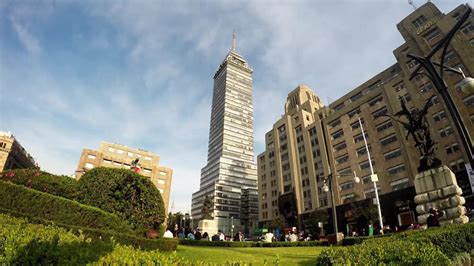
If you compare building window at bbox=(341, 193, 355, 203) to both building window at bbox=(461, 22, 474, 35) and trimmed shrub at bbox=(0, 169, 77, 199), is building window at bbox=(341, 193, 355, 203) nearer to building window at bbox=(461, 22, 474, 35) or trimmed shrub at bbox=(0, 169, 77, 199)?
building window at bbox=(461, 22, 474, 35)

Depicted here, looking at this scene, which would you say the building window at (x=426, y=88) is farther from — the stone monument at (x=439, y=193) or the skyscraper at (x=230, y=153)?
the skyscraper at (x=230, y=153)

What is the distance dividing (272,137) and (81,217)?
67987mm

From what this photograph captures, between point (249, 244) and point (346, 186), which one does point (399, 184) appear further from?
point (249, 244)

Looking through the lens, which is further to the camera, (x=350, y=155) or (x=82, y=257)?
(x=350, y=155)

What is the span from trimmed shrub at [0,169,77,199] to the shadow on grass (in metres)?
8.99

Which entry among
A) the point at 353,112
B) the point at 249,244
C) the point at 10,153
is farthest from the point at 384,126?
the point at 10,153

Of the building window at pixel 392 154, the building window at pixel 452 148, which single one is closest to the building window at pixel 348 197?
the building window at pixel 392 154

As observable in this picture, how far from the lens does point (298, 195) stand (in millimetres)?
59188

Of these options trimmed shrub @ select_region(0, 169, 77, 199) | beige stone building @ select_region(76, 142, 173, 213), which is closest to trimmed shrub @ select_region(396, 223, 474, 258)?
trimmed shrub @ select_region(0, 169, 77, 199)

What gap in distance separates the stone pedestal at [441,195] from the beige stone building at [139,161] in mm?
61763

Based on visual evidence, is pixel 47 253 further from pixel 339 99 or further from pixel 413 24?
pixel 339 99

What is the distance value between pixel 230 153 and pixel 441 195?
120052mm

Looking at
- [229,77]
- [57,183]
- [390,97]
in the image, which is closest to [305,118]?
[390,97]

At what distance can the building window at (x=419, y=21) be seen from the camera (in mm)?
45688
